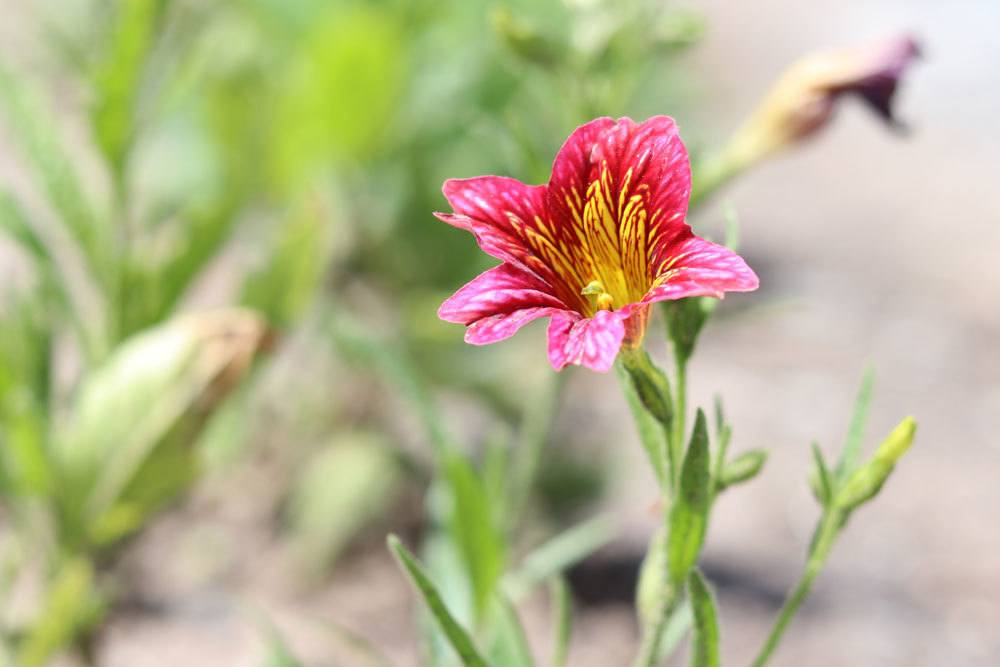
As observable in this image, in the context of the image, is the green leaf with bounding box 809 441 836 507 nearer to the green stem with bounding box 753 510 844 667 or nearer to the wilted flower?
the green stem with bounding box 753 510 844 667

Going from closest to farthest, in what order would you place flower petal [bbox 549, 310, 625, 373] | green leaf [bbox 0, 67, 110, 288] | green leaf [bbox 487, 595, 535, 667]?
flower petal [bbox 549, 310, 625, 373] < green leaf [bbox 487, 595, 535, 667] < green leaf [bbox 0, 67, 110, 288]

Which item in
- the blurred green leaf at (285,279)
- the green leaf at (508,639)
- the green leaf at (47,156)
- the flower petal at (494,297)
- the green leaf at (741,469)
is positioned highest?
the green leaf at (47,156)

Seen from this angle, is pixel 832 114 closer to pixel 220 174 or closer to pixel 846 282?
pixel 220 174

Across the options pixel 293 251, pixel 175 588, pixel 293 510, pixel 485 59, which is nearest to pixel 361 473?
pixel 293 510

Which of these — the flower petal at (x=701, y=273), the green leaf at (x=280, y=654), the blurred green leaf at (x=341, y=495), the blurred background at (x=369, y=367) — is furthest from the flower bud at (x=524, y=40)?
the blurred green leaf at (x=341, y=495)

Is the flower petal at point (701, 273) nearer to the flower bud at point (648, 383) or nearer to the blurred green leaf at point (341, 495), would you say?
the flower bud at point (648, 383)

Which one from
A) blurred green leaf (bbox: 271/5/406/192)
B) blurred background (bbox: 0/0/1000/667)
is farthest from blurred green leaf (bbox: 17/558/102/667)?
blurred green leaf (bbox: 271/5/406/192)
